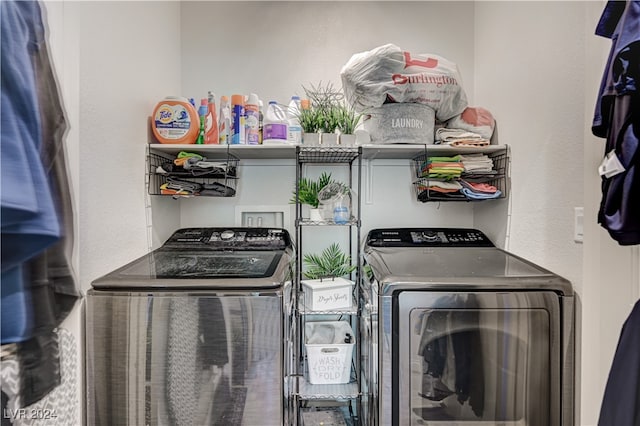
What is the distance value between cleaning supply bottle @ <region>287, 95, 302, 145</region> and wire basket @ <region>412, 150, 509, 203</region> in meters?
0.64

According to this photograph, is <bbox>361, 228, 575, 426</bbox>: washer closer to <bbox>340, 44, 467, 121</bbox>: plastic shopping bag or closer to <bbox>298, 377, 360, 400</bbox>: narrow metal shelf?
<bbox>298, 377, 360, 400</bbox>: narrow metal shelf

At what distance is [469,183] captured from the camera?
194cm

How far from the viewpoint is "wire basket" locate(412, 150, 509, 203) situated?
74.6 inches

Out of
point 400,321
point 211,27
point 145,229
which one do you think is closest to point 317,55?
point 211,27

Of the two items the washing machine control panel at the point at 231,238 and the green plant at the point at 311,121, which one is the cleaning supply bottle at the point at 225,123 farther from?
the washing machine control panel at the point at 231,238

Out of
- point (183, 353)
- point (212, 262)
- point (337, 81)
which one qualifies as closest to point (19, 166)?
point (183, 353)

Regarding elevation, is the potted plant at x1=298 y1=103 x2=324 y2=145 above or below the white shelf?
above

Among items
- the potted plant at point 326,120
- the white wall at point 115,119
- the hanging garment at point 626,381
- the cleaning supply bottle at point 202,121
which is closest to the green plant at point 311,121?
the potted plant at point 326,120

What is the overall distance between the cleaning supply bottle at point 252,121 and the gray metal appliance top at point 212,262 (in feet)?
1.60

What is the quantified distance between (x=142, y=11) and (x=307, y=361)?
1.72m

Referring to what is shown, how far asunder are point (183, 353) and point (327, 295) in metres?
0.69

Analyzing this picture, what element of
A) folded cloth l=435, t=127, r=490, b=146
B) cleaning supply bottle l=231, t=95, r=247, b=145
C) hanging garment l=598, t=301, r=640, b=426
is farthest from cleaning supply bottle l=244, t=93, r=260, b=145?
hanging garment l=598, t=301, r=640, b=426

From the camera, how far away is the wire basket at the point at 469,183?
1.90 meters

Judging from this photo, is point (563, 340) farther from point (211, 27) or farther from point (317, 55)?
point (211, 27)
